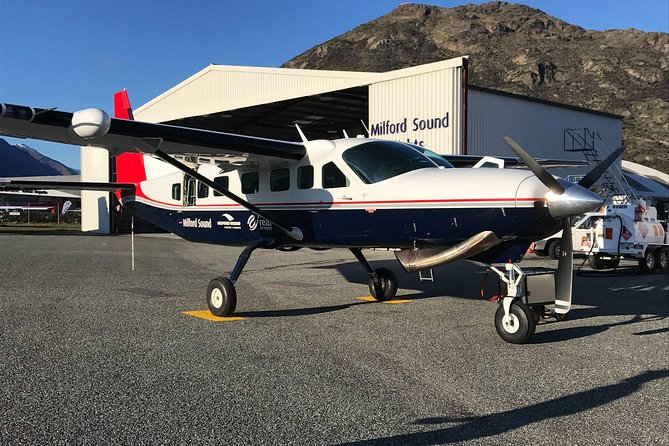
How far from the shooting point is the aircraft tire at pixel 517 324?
6.03m

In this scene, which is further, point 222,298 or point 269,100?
point 269,100

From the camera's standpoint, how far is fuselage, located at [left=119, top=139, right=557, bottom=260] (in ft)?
19.6

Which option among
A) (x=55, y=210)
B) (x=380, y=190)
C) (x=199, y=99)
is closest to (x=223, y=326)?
(x=380, y=190)

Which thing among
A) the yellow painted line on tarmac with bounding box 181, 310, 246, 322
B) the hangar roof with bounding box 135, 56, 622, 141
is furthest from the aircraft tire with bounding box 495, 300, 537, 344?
the hangar roof with bounding box 135, 56, 622, 141

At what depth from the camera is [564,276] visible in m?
6.55

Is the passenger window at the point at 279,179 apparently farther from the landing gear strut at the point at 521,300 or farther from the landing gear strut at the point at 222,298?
the landing gear strut at the point at 521,300

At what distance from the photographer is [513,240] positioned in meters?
6.29

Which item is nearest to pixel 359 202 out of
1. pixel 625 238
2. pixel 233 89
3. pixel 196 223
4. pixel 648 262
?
pixel 196 223

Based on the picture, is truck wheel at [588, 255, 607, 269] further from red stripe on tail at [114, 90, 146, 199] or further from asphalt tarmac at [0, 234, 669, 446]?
red stripe on tail at [114, 90, 146, 199]

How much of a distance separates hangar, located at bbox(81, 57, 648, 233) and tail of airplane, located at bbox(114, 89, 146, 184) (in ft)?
35.7

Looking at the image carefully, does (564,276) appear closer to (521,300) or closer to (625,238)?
(521,300)

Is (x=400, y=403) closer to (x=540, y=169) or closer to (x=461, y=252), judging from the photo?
(x=461, y=252)

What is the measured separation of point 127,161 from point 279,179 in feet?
17.7

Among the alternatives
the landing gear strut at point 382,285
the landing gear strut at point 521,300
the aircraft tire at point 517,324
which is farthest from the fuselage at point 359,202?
the landing gear strut at point 382,285
